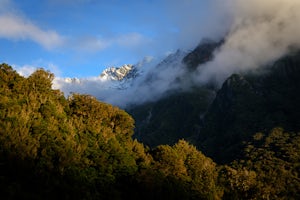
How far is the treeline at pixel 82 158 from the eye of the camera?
71875 mm

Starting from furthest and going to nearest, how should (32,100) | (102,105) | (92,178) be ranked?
1. (102,105)
2. (32,100)
3. (92,178)

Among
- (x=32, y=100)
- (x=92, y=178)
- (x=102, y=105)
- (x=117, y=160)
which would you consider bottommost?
(x=92, y=178)

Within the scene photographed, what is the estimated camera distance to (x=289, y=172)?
186250 millimetres

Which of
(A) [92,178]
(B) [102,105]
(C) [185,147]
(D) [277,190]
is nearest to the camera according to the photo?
(A) [92,178]

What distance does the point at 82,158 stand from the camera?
8556 centimetres

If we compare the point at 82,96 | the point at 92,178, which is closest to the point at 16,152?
the point at 92,178

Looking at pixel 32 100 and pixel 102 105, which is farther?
pixel 102 105

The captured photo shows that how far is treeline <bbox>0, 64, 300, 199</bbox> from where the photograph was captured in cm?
7188

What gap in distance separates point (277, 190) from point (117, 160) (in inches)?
2951

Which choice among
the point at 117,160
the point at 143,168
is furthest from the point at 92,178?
the point at 143,168

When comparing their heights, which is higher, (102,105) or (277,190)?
(102,105)

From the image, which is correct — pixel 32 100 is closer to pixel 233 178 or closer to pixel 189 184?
pixel 189 184

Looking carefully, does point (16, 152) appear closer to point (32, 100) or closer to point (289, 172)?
point (32, 100)

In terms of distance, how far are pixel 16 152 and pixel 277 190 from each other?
337ft
